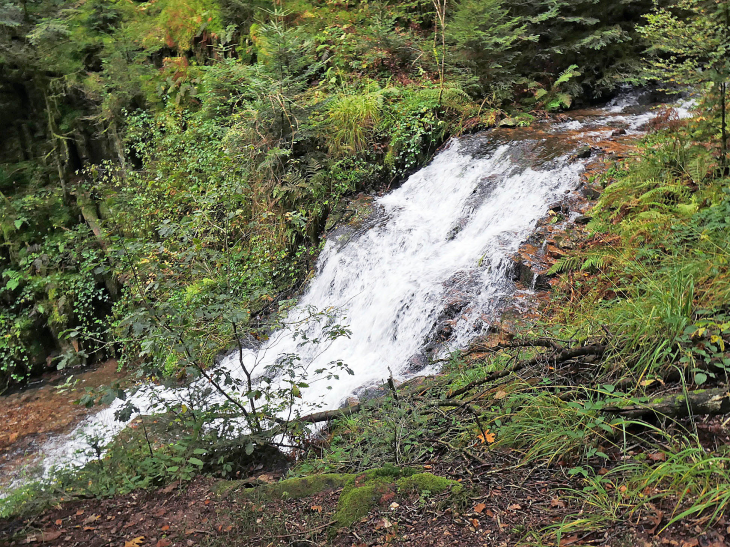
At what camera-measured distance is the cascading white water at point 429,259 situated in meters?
5.73

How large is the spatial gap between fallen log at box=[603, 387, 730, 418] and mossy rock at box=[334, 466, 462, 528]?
3.45 ft

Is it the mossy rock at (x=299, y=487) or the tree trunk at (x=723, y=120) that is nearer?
the mossy rock at (x=299, y=487)

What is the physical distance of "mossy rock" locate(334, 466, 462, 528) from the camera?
105 inches

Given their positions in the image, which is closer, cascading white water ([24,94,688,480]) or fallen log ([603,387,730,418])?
fallen log ([603,387,730,418])

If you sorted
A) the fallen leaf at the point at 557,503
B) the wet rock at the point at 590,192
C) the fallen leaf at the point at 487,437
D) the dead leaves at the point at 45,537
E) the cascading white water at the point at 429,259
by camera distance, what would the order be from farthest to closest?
the wet rock at the point at 590,192
the cascading white water at the point at 429,259
the fallen leaf at the point at 487,437
the dead leaves at the point at 45,537
the fallen leaf at the point at 557,503

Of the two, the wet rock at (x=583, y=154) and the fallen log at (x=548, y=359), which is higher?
the wet rock at (x=583, y=154)

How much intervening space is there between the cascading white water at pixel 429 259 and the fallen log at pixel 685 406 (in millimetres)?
2688

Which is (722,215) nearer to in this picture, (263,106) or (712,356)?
(712,356)

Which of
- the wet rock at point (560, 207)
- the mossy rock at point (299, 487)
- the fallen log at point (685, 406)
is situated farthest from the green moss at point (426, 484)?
the wet rock at point (560, 207)

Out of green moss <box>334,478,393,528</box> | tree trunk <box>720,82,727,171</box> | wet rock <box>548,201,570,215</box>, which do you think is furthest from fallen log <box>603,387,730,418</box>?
wet rock <box>548,201,570,215</box>

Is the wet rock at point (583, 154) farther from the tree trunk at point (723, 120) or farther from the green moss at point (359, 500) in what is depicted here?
the green moss at point (359, 500)

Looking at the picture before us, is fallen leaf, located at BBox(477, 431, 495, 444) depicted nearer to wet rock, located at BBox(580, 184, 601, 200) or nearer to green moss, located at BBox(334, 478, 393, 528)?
green moss, located at BBox(334, 478, 393, 528)

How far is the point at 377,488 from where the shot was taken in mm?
2783

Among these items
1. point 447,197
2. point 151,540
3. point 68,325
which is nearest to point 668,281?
point 151,540
